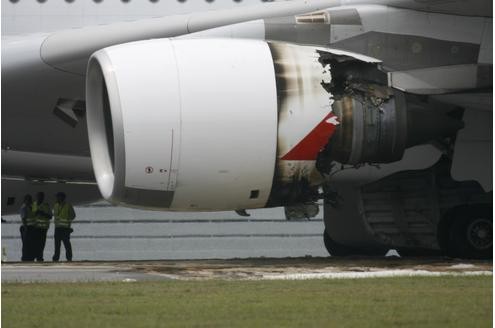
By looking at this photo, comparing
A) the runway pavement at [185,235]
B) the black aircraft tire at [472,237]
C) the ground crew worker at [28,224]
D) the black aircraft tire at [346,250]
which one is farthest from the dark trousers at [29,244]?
the black aircraft tire at [472,237]

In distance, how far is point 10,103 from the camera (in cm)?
1491

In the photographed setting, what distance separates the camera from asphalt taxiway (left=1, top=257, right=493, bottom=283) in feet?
36.8

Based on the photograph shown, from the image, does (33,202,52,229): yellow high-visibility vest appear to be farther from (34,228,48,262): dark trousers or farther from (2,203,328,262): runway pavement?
(2,203,328,262): runway pavement

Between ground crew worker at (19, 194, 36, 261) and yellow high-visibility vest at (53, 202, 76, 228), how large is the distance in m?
0.29

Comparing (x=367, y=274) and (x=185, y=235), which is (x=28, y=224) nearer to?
(x=185, y=235)

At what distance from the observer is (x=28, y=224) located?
17.5m

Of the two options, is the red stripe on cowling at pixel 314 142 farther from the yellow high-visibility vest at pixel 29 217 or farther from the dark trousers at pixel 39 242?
the dark trousers at pixel 39 242

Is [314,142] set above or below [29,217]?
above

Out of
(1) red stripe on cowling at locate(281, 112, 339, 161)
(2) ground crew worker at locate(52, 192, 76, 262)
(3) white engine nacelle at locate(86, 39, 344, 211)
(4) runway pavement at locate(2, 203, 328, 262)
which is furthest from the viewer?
(4) runway pavement at locate(2, 203, 328, 262)

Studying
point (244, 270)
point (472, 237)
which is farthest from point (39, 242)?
point (472, 237)

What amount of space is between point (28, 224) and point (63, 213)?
0.46m

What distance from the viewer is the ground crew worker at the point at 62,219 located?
17.3 metres

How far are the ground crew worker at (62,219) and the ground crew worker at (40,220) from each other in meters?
0.13

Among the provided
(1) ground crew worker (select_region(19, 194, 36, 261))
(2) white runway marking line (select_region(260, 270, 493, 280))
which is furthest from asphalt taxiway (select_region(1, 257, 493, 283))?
(1) ground crew worker (select_region(19, 194, 36, 261))
